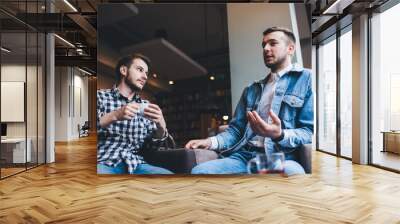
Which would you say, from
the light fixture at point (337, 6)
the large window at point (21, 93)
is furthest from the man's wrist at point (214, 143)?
the large window at point (21, 93)

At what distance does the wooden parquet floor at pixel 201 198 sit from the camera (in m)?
4.10

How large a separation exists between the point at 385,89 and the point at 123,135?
5.23 meters

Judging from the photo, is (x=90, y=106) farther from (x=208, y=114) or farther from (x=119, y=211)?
(x=119, y=211)

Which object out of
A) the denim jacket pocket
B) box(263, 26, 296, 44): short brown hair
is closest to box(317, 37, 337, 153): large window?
box(263, 26, 296, 44): short brown hair

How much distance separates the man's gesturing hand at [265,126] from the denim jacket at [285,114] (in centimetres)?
7

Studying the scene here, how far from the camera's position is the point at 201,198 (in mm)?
5008

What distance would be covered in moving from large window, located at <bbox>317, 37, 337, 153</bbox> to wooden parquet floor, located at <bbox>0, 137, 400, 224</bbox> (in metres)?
3.35

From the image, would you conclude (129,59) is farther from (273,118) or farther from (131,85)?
(273,118)

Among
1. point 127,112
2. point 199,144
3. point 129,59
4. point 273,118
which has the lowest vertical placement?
point 199,144

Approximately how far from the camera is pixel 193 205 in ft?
15.2

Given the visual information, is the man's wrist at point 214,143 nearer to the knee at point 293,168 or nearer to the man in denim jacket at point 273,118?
the man in denim jacket at point 273,118

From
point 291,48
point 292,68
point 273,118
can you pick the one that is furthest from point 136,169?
point 291,48

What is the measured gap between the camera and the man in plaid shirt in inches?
254

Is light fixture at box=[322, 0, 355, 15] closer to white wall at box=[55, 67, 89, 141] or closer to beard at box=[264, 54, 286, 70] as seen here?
beard at box=[264, 54, 286, 70]
